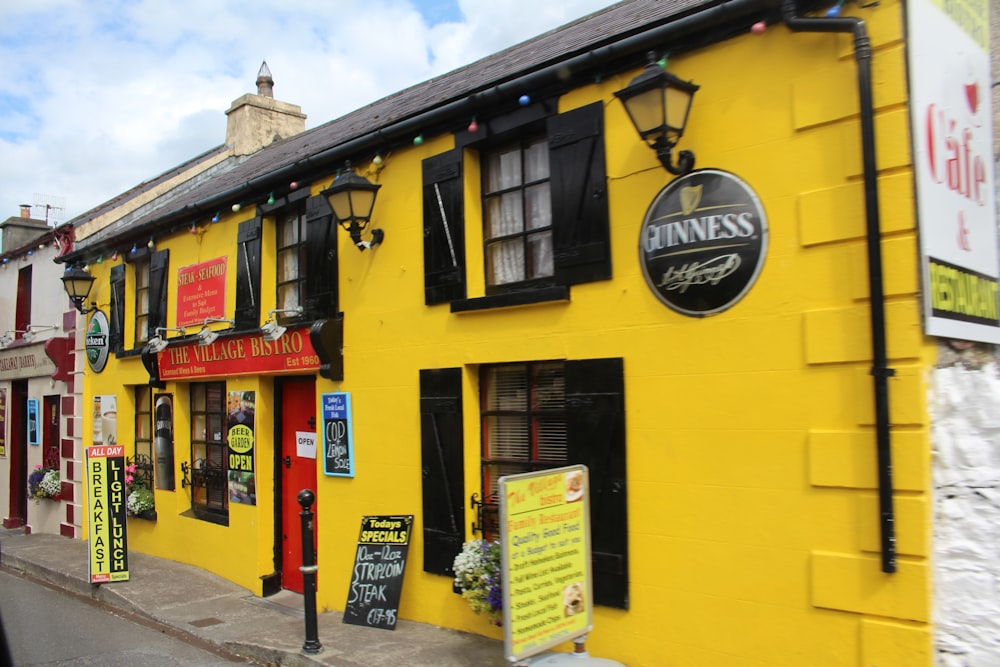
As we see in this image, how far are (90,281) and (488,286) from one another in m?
8.07

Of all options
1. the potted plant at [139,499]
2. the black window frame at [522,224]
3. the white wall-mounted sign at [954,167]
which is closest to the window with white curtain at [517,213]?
the black window frame at [522,224]

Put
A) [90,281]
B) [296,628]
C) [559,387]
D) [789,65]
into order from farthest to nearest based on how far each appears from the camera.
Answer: [90,281] → [296,628] → [559,387] → [789,65]

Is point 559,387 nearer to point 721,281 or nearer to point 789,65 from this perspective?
point 721,281

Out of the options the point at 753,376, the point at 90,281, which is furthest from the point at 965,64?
the point at 90,281

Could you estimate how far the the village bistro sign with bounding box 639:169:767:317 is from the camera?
487 cm

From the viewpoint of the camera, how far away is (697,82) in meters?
5.20

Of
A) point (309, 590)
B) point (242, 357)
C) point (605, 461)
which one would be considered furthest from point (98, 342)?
point (605, 461)

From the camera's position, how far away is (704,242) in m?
5.02

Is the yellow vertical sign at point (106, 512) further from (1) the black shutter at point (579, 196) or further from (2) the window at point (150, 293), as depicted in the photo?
(1) the black shutter at point (579, 196)

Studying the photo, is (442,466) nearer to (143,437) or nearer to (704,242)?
(704,242)

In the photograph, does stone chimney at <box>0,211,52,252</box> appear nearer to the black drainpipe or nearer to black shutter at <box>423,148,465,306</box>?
black shutter at <box>423,148,465,306</box>

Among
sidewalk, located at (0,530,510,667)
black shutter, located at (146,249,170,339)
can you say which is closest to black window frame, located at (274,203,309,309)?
black shutter, located at (146,249,170,339)

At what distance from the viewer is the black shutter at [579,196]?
5.64m

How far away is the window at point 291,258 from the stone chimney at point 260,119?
6074 mm
